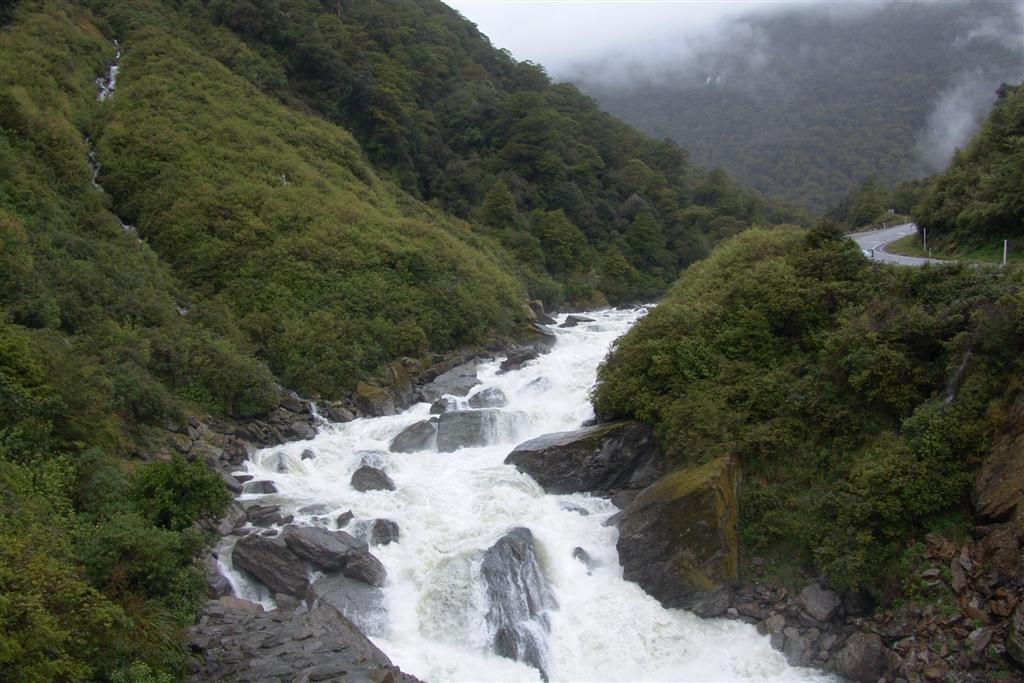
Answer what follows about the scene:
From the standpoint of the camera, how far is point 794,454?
15.2m

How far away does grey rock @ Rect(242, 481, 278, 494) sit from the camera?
16.2m

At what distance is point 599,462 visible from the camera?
668 inches

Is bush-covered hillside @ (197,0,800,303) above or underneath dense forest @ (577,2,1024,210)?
underneath

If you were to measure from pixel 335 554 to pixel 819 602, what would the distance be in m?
8.97

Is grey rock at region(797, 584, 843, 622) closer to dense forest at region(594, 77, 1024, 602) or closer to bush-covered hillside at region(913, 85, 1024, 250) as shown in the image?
dense forest at region(594, 77, 1024, 602)

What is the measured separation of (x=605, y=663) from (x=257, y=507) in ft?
26.0

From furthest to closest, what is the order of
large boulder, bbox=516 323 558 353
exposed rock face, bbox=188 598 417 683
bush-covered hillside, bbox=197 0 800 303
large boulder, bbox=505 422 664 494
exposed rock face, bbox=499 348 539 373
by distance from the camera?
bush-covered hillside, bbox=197 0 800 303 < large boulder, bbox=516 323 558 353 < exposed rock face, bbox=499 348 539 373 < large boulder, bbox=505 422 664 494 < exposed rock face, bbox=188 598 417 683

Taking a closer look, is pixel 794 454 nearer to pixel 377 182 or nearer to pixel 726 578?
pixel 726 578

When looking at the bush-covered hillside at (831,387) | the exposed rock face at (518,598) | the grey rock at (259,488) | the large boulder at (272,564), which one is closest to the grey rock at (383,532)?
the large boulder at (272,564)

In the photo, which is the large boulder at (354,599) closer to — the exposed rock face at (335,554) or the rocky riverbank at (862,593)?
the exposed rock face at (335,554)

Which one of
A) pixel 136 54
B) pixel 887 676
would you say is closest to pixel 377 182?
pixel 136 54

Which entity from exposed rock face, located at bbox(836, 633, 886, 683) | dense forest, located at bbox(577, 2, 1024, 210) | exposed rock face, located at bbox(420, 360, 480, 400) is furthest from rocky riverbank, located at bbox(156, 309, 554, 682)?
dense forest, located at bbox(577, 2, 1024, 210)

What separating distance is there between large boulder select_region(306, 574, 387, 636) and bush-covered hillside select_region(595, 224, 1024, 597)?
24.2ft

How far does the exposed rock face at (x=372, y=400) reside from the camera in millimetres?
22625
